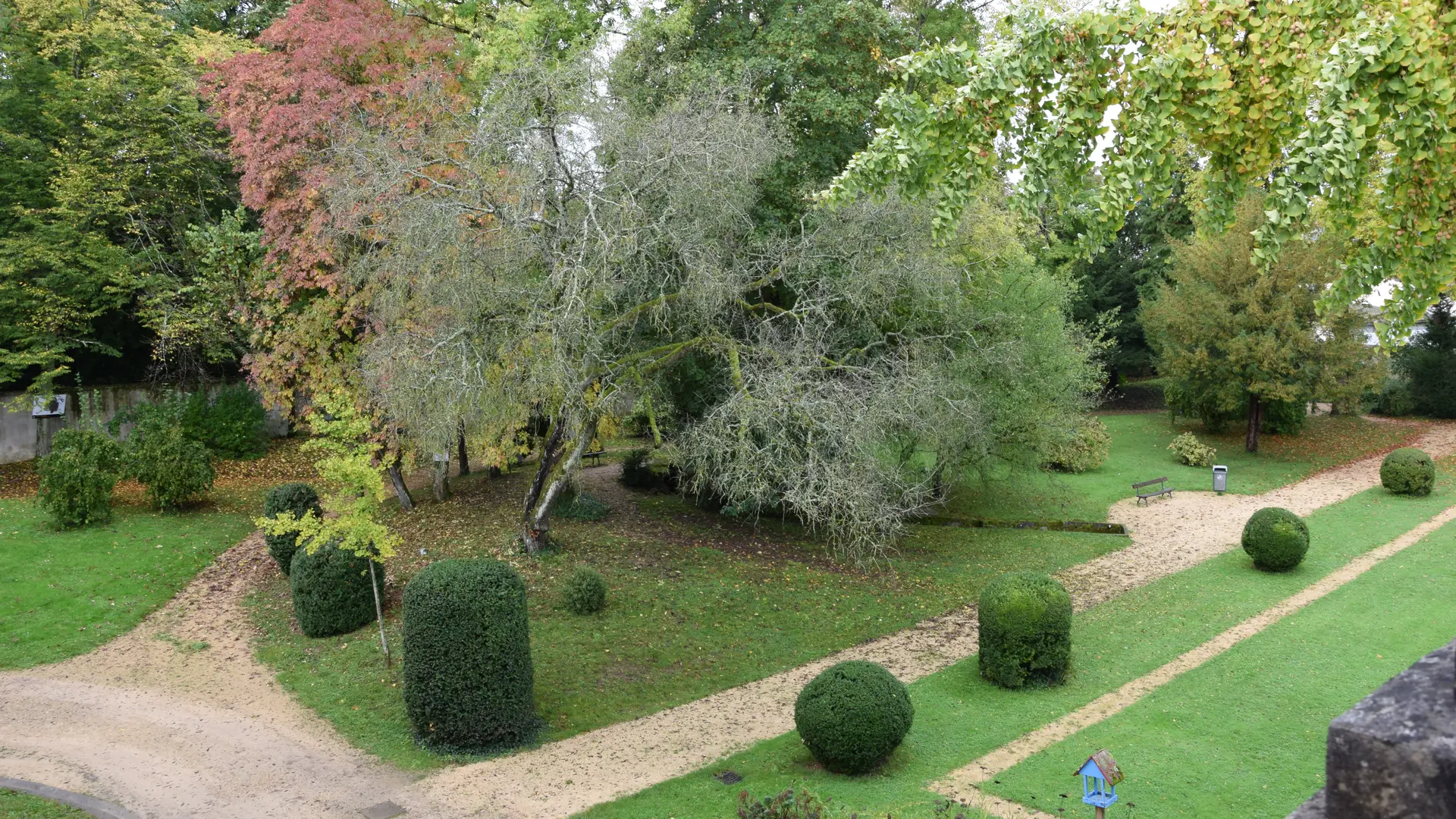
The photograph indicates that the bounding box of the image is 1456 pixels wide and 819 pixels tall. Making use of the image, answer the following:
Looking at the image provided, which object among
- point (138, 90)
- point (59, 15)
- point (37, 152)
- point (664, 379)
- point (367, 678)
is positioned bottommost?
point (367, 678)

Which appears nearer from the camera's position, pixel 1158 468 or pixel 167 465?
pixel 167 465

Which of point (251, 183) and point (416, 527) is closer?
point (251, 183)

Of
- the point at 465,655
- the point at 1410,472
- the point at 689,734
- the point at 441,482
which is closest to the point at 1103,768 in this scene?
the point at 689,734

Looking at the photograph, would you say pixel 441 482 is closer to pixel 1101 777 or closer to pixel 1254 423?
pixel 1101 777

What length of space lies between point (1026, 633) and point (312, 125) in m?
14.0

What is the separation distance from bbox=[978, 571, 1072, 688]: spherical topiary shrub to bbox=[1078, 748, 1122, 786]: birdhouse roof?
4.67m

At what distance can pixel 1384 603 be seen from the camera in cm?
1441

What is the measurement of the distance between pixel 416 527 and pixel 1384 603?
649 inches

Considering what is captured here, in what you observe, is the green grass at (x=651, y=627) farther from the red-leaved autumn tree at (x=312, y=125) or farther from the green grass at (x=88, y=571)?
the red-leaved autumn tree at (x=312, y=125)

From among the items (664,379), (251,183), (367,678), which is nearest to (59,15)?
(251,183)

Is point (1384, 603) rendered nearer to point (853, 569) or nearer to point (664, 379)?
point (853, 569)

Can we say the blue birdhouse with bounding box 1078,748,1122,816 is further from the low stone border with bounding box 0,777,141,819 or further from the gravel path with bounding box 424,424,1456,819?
the low stone border with bounding box 0,777,141,819

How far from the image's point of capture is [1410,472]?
2172 cm

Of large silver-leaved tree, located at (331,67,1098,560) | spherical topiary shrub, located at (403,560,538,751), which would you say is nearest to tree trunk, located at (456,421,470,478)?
large silver-leaved tree, located at (331,67,1098,560)
